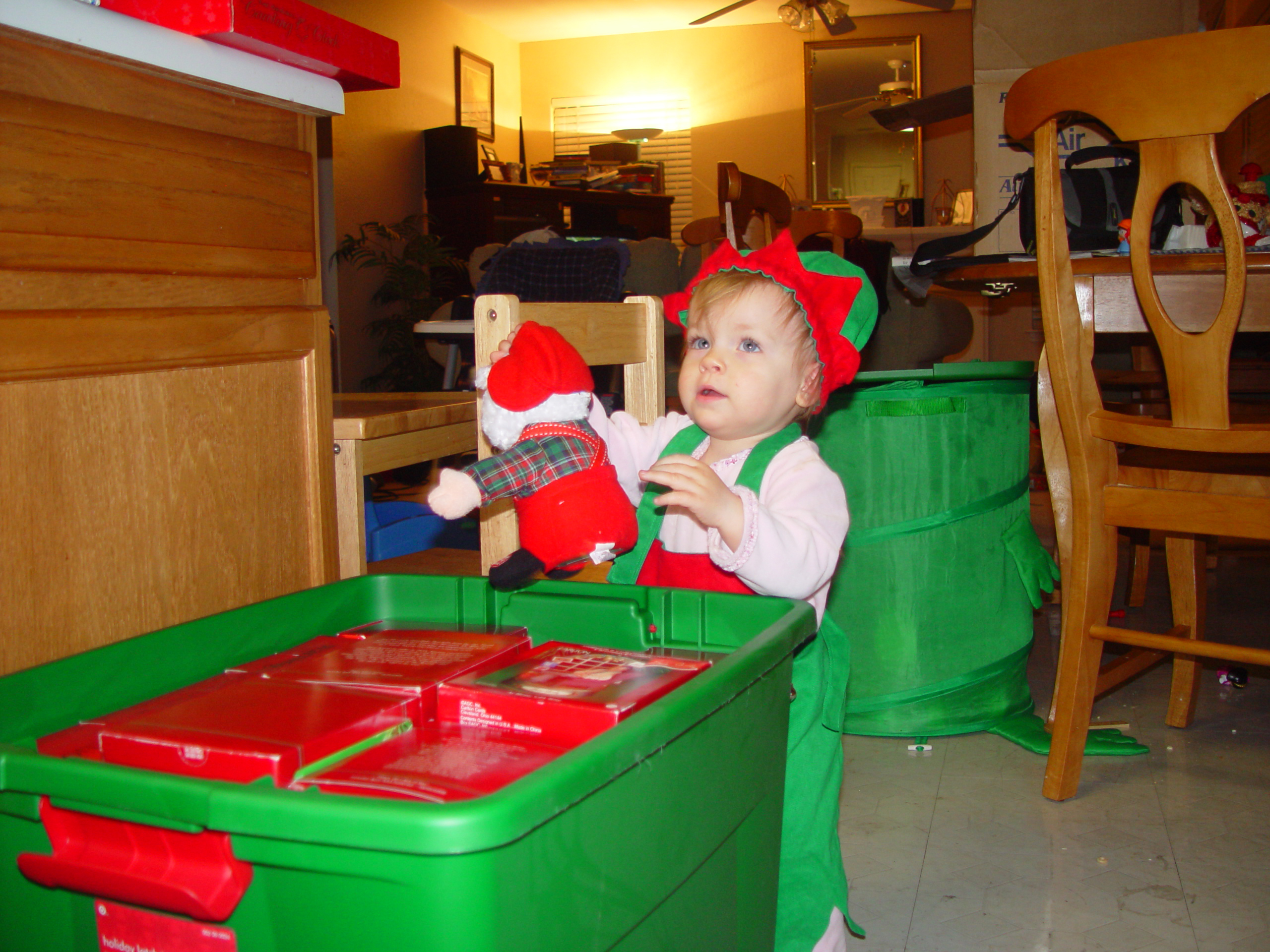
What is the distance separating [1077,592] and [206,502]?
1.15 metres

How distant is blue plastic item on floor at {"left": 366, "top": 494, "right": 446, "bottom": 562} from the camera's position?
177 centimetres

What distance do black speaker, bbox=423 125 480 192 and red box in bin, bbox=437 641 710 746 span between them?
5.30 metres

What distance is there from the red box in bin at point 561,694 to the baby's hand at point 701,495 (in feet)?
0.48

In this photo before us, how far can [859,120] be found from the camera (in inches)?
253

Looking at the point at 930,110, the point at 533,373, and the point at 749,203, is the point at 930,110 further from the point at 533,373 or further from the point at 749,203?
the point at 533,373

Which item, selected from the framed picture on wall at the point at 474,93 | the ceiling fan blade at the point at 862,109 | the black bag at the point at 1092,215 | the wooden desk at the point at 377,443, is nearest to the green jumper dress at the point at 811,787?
the wooden desk at the point at 377,443

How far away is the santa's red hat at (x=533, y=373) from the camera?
35.6 inches

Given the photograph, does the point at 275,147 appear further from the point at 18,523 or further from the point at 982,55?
the point at 982,55

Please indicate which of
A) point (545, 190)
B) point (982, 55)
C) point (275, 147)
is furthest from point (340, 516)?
point (545, 190)

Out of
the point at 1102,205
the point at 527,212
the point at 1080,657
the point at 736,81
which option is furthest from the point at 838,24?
the point at 1080,657

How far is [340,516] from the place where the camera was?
1.20 m

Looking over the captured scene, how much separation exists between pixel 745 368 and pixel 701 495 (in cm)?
21

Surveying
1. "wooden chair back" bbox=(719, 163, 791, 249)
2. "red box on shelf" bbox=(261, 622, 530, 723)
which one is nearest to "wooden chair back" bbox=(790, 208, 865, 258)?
"wooden chair back" bbox=(719, 163, 791, 249)

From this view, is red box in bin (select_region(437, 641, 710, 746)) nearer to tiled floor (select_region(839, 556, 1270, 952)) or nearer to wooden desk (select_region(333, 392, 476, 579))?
wooden desk (select_region(333, 392, 476, 579))
